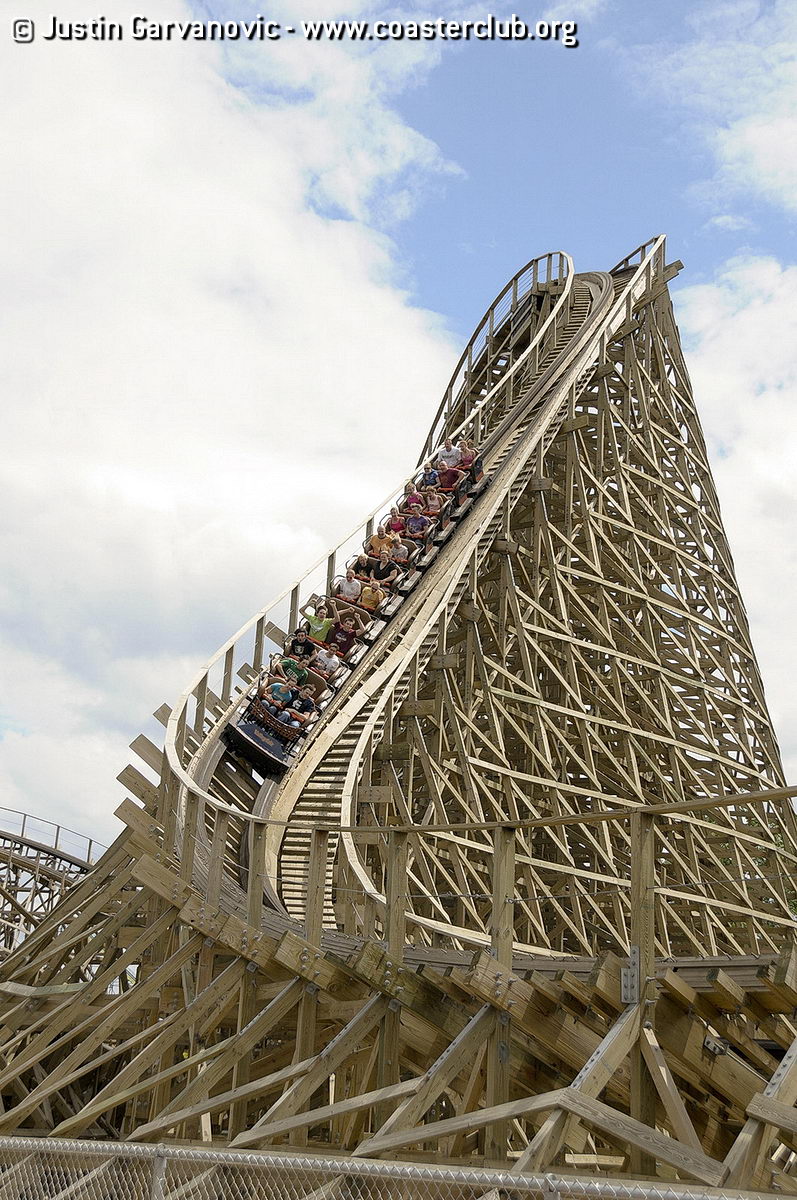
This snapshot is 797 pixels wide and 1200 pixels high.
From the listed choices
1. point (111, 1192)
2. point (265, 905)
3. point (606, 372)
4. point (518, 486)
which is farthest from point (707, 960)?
point (606, 372)

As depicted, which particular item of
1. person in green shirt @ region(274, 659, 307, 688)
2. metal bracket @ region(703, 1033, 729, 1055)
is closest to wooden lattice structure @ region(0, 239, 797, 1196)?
metal bracket @ region(703, 1033, 729, 1055)

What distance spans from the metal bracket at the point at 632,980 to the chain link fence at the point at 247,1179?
3.62 ft

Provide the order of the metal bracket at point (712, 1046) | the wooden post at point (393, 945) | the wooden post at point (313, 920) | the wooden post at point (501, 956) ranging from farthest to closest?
the wooden post at point (313, 920)
the wooden post at point (393, 945)
the wooden post at point (501, 956)
the metal bracket at point (712, 1046)

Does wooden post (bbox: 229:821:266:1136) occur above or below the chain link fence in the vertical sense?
above

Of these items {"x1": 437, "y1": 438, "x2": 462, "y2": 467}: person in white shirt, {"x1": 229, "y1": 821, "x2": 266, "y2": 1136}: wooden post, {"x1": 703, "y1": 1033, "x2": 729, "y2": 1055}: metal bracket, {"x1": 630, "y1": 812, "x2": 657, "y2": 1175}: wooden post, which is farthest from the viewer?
{"x1": 437, "y1": 438, "x2": 462, "y2": 467}: person in white shirt

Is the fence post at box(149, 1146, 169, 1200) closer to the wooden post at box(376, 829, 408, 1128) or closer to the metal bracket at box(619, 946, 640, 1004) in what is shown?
the metal bracket at box(619, 946, 640, 1004)

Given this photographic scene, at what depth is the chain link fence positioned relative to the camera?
12.1 ft

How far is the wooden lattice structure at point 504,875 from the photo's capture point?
6.02 m

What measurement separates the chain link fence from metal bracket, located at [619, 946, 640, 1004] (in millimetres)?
1105

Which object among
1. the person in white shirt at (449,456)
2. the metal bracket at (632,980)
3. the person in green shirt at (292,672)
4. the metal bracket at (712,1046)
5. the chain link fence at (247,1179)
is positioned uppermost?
the person in white shirt at (449,456)

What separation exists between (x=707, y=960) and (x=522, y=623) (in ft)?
26.3

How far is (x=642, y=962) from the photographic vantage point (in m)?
5.80

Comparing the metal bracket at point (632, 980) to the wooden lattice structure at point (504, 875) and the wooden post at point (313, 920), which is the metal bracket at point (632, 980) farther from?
the wooden post at point (313, 920)

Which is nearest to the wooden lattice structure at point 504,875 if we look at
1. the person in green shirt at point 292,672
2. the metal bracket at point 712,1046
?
the metal bracket at point 712,1046
